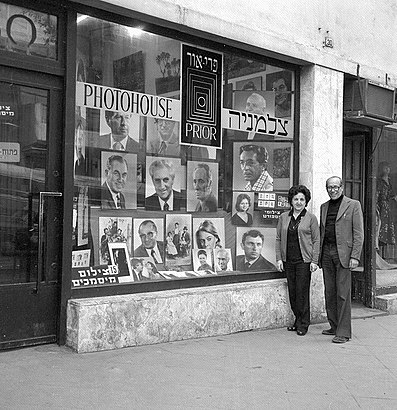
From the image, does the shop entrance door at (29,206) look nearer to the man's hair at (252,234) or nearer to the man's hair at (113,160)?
the man's hair at (113,160)

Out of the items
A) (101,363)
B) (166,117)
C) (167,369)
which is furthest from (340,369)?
(166,117)

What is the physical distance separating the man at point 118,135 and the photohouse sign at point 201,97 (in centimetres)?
67

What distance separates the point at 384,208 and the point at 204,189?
3.65 metres

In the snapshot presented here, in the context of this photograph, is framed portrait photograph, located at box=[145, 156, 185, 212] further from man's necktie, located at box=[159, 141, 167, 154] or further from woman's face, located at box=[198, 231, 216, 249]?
woman's face, located at box=[198, 231, 216, 249]

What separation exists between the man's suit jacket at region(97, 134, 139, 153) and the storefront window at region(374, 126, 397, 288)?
13.7 ft

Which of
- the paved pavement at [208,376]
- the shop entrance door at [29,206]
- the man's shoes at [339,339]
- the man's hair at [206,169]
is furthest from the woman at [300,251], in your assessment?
the shop entrance door at [29,206]

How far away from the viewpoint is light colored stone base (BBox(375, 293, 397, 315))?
888cm

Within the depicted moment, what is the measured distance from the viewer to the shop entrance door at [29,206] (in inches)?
216

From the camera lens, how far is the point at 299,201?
7.12m

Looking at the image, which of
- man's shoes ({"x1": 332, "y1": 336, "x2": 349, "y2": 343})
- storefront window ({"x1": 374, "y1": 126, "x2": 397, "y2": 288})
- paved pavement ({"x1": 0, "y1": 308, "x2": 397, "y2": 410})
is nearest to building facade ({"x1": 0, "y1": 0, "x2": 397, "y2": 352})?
storefront window ({"x1": 374, "y1": 126, "x2": 397, "y2": 288})

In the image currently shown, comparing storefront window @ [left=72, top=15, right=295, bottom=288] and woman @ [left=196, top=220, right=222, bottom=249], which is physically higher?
storefront window @ [left=72, top=15, right=295, bottom=288]

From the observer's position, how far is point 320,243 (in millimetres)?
7121

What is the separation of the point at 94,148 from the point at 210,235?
1838 mm

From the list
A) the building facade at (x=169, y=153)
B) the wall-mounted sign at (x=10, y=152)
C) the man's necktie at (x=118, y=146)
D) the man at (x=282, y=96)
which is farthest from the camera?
the man at (x=282, y=96)
